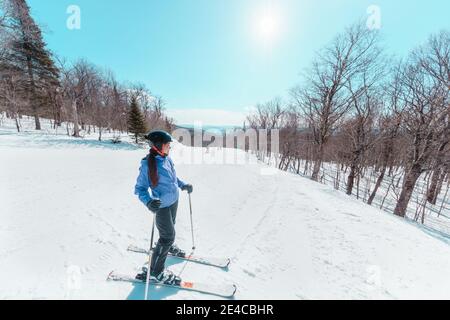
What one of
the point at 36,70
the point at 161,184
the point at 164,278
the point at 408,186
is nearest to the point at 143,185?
the point at 161,184

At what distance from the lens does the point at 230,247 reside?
3760 millimetres

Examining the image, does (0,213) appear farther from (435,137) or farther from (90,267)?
(435,137)

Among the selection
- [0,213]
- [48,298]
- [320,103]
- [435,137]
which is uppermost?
[320,103]

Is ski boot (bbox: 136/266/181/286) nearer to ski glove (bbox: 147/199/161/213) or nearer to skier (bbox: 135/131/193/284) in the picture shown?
skier (bbox: 135/131/193/284)

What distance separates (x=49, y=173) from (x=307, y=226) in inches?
374

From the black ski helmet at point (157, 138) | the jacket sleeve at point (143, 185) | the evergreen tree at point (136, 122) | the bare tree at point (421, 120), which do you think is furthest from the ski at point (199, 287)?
the evergreen tree at point (136, 122)

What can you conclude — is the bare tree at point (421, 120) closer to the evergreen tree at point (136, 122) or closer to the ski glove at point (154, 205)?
the ski glove at point (154, 205)

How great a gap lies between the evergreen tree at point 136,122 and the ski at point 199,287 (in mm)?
22255

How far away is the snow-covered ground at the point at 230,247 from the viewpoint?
2.63m

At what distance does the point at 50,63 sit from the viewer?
2514 centimetres

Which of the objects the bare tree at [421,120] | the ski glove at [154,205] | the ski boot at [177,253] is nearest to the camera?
the ski glove at [154,205]

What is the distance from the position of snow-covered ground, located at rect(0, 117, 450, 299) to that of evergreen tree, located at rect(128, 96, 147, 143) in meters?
17.8
